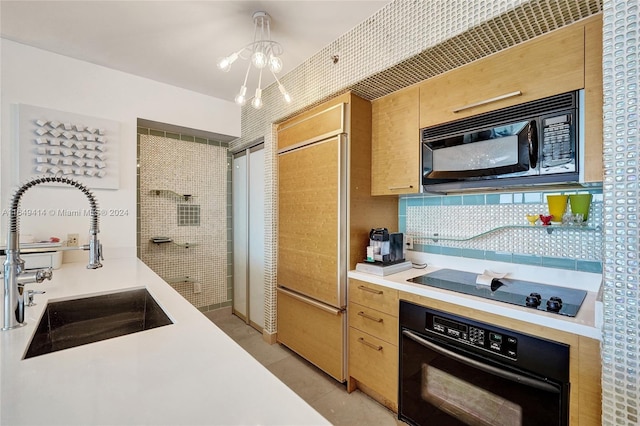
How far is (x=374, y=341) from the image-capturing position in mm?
1782

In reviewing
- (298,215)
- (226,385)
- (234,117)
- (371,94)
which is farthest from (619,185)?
(234,117)

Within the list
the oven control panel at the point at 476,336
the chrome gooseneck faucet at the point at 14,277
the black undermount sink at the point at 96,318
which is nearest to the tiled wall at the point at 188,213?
the black undermount sink at the point at 96,318

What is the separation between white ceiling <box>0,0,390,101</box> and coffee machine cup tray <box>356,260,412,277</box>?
5.14ft

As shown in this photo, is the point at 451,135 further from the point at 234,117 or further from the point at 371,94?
the point at 234,117

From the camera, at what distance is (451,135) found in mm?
1654

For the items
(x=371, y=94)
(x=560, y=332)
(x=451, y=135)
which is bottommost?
(x=560, y=332)

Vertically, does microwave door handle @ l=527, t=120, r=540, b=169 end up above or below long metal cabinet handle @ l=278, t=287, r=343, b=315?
above

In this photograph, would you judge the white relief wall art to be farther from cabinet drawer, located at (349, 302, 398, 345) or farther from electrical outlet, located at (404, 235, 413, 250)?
electrical outlet, located at (404, 235, 413, 250)

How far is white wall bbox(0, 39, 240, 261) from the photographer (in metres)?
1.99

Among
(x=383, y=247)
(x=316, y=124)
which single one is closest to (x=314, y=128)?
(x=316, y=124)

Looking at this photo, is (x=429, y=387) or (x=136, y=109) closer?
(x=429, y=387)

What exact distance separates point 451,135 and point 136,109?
8.56ft

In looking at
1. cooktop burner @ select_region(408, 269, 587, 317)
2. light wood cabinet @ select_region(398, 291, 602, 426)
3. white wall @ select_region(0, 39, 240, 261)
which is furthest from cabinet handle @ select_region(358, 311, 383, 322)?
white wall @ select_region(0, 39, 240, 261)

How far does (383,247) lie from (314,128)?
41.2 inches
